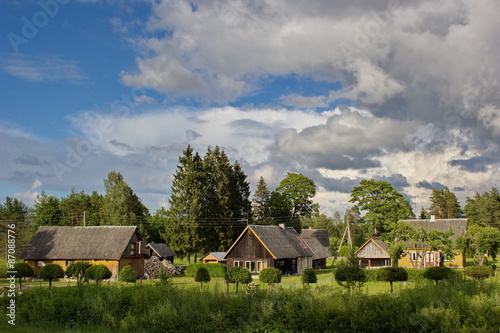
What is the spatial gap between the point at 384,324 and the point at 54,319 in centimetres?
1169

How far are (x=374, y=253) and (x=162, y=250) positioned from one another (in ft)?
90.1

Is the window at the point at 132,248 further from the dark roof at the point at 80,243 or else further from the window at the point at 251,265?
the window at the point at 251,265

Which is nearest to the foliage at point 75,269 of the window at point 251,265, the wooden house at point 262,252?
the wooden house at point 262,252

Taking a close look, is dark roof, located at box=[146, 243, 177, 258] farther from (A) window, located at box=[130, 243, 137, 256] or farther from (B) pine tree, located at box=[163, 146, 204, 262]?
(A) window, located at box=[130, 243, 137, 256]

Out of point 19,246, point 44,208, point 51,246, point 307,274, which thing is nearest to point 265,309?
point 307,274

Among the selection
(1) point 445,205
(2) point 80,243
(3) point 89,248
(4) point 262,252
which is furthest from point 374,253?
(1) point 445,205

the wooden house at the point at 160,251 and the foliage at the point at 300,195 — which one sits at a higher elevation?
the foliage at the point at 300,195

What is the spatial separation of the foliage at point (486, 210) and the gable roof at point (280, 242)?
55512 mm

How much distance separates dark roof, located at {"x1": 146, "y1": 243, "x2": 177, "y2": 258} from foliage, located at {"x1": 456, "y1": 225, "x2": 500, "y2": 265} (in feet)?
118

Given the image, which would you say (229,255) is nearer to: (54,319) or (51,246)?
(51,246)

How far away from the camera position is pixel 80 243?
46.8 meters

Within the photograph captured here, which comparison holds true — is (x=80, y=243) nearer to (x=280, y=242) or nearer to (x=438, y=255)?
(x=280, y=242)

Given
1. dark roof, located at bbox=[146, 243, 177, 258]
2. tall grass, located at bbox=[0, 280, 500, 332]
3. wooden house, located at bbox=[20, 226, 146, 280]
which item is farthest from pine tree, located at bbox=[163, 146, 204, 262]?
tall grass, located at bbox=[0, 280, 500, 332]

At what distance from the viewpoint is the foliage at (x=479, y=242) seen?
49.5 m
